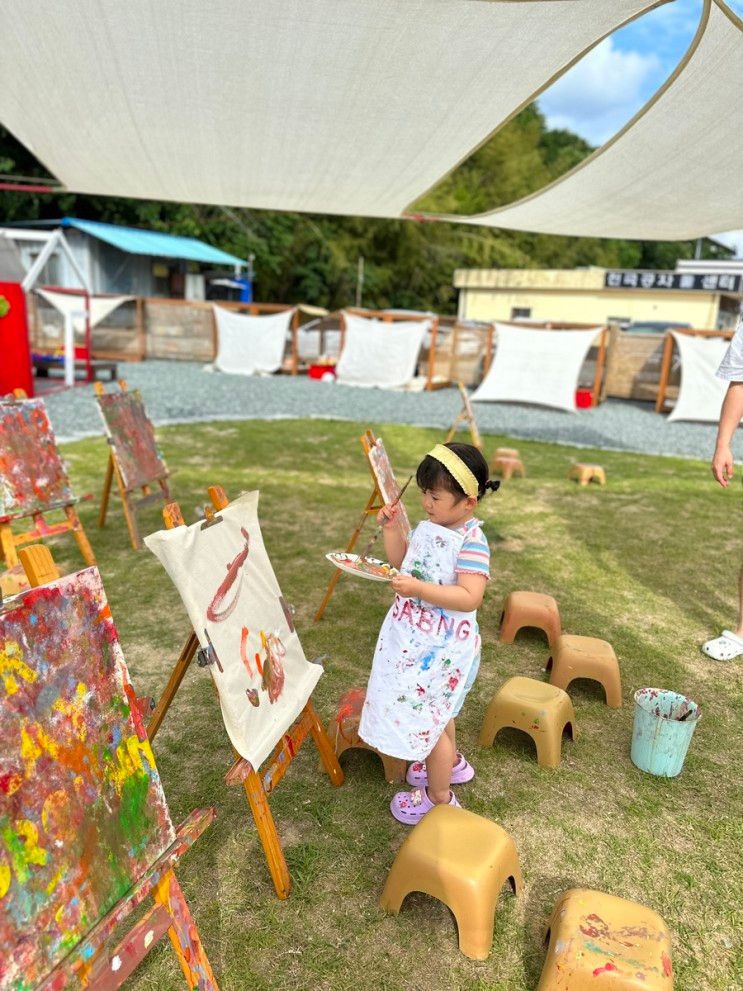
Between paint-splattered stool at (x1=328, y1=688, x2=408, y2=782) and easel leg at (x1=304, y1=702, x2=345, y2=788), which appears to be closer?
easel leg at (x1=304, y1=702, x2=345, y2=788)

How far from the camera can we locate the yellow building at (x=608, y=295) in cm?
2820

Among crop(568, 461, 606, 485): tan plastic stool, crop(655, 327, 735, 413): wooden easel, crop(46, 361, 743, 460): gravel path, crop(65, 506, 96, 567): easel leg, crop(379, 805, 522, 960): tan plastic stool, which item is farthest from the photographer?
crop(655, 327, 735, 413): wooden easel

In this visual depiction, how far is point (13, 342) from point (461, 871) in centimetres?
1093

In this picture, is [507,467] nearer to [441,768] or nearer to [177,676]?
[441,768]

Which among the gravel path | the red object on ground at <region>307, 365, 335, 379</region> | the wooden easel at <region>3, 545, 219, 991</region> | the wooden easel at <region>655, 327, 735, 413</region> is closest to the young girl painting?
the wooden easel at <region>3, 545, 219, 991</region>

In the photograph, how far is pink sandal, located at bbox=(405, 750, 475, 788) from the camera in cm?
285

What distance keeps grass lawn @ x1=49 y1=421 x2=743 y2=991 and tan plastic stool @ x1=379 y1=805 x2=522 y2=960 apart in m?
0.09

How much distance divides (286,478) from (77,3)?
16.1 feet

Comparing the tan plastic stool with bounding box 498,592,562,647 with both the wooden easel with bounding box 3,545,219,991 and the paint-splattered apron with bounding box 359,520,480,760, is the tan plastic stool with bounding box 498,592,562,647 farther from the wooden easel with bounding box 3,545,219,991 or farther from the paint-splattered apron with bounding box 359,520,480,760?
the wooden easel with bounding box 3,545,219,991

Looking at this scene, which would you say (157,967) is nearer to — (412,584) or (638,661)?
(412,584)

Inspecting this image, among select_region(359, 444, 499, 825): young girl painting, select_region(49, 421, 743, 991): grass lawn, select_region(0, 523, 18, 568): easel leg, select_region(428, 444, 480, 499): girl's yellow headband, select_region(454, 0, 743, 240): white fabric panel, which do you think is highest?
select_region(454, 0, 743, 240): white fabric panel

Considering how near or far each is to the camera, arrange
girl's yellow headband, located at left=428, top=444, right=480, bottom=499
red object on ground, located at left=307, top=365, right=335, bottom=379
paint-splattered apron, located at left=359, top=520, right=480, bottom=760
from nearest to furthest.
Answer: girl's yellow headband, located at left=428, top=444, right=480, bottom=499 → paint-splattered apron, located at left=359, top=520, right=480, bottom=760 → red object on ground, located at left=307, top=365, right=335, bottom=379

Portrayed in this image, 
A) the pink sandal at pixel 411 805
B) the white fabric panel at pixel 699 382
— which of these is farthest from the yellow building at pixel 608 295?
the pink sandal at pixel 411 805

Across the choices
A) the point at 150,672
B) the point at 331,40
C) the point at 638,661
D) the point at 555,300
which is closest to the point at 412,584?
the point at 150,672
